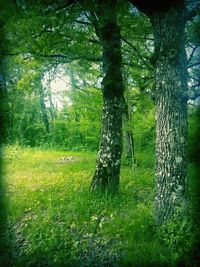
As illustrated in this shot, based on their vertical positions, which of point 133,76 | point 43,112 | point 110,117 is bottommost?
point 110,117

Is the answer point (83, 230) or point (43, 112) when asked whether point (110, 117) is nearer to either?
point (83, 230)

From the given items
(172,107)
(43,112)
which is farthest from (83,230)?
(43,112)

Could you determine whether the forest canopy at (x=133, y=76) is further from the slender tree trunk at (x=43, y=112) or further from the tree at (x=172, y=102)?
the slender tree trunk at (x=43, y=112)

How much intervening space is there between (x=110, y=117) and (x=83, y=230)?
297 centimetres

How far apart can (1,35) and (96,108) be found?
6.76 metres

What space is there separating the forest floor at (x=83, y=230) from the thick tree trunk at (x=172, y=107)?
0.59 meters

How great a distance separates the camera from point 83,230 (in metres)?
5.73

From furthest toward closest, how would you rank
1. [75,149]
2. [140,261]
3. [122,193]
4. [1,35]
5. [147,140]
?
1. [75,149]
2. [147,140]
3. [122,193]
4. [1,35]
5. [140,261]

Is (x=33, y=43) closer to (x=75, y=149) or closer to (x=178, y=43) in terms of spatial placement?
(x=178, y=43)

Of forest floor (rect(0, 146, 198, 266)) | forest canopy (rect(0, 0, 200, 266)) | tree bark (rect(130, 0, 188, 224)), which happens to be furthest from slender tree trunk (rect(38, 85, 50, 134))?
tree bark (rect(130, 0, 188, 224))

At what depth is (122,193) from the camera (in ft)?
25.1

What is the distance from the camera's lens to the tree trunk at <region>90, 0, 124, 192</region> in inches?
298

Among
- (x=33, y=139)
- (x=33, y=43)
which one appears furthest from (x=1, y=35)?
(x=33, y=139)

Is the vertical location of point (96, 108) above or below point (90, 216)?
above
